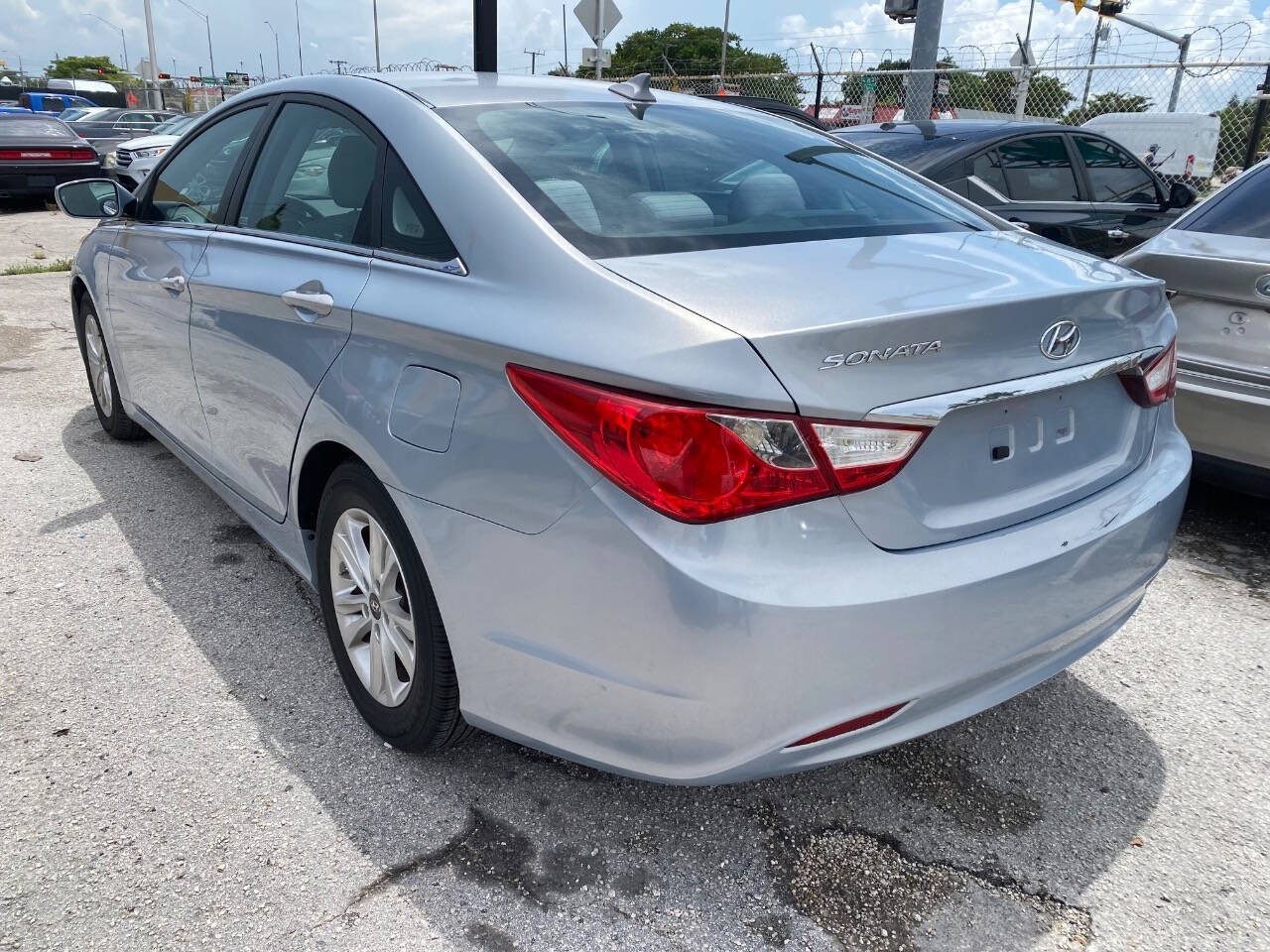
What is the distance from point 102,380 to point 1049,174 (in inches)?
212

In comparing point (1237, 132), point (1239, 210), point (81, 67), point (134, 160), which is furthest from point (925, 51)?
point (81, 67)

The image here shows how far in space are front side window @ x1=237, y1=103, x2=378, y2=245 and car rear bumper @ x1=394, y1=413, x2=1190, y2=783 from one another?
91 cm

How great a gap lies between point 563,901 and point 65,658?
1778 millimetres

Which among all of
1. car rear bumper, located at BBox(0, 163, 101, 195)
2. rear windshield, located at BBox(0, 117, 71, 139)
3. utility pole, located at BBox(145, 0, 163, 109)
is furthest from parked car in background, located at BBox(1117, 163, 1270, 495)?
utility pole, located at BBox(145, 0, 163, 109)

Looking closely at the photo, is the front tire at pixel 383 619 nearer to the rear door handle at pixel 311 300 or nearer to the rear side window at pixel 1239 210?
the rear door handle at pixel 311 300

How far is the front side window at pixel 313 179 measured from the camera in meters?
2.53

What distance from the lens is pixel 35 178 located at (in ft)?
49.1

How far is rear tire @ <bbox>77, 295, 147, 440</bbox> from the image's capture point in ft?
14.9

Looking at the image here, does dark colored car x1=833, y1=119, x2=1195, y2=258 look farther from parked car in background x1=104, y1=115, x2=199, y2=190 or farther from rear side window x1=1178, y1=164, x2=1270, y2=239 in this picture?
parked car in background x1=104, y1=115, x2=199, y2=190

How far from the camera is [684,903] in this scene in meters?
2.04

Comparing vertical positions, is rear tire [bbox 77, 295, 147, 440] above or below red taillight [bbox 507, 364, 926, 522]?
below

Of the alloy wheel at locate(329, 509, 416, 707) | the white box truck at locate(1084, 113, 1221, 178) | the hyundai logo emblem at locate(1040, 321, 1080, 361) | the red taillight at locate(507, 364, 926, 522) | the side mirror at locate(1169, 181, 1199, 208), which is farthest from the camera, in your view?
the white box truck at locate(1084, 113, 1221, 178)

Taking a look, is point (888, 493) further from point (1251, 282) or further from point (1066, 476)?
point (1251, 282)

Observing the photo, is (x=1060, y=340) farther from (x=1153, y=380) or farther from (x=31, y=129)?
(x=31, y=129)
